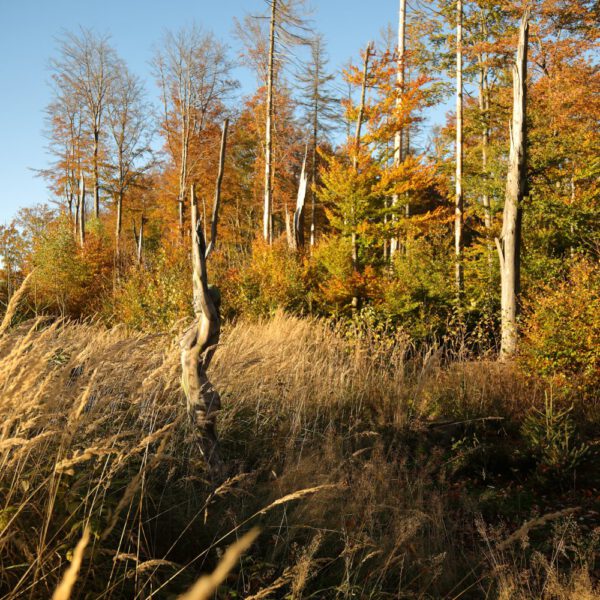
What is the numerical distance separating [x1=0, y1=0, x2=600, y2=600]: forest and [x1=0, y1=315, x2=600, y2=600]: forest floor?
27 millimetres

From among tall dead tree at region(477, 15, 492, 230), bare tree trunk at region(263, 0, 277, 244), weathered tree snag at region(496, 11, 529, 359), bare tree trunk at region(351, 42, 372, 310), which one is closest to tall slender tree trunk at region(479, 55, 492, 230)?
tall dead tree at region(477, 15, 492, 230)

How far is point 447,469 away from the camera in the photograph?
195 inches

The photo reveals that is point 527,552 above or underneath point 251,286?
underneath

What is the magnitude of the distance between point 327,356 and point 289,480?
12.0 ft

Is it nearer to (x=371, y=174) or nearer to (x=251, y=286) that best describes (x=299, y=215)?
(x=371, y=174)

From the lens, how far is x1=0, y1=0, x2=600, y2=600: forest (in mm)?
2268

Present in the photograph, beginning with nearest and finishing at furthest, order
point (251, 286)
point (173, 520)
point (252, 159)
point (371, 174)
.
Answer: point (173, 520) < point (251, 286) < point (371, 174) < point (252, 159)

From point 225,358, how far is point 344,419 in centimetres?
150

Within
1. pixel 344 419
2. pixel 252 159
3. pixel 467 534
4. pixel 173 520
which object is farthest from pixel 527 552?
pixel 252 159

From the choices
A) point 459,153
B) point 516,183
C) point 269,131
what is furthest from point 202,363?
point 269,131

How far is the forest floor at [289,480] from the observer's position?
1.99 m

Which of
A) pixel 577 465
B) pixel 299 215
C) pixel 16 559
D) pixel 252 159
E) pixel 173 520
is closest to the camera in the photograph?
pixel 16 559

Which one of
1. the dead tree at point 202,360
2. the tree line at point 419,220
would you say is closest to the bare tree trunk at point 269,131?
the tree line at point 419,220

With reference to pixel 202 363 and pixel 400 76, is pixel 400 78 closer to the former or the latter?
pixel 400 76
